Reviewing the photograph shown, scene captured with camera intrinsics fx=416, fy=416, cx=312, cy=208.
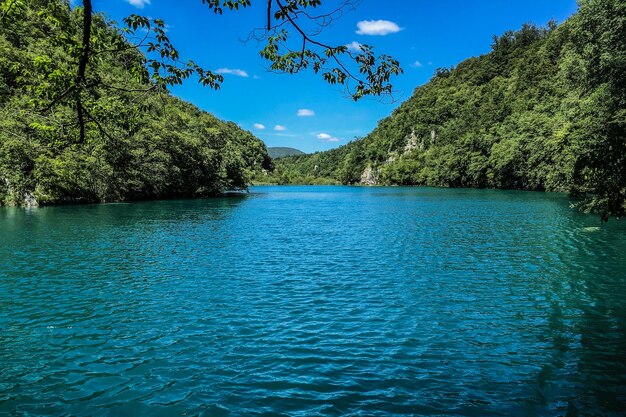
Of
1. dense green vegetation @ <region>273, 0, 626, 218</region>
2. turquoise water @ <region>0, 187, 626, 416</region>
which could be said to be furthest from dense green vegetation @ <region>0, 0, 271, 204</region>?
dense green vegetation @ <region>273, 0, 626, 218</region>

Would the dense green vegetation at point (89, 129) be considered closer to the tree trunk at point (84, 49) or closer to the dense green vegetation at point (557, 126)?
the tree trunk at point (84, 49)

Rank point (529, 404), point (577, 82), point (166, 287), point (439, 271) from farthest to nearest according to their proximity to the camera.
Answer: point (577, 82) → point (439, 271) → point (166, 287) → point (529, 404)

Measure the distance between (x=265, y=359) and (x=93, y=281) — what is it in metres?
12.5

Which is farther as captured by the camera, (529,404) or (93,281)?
(93,281)

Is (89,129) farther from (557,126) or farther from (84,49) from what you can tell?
(557,126)

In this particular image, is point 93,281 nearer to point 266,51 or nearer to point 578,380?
point 266,51

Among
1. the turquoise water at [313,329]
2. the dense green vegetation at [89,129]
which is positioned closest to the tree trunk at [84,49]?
the dense green vegetation at [89,129]

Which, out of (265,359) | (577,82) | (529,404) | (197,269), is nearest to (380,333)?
(265,359)

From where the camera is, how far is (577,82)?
45.1 metres

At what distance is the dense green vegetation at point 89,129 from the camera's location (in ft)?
24.1

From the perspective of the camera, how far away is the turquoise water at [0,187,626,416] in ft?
30.9

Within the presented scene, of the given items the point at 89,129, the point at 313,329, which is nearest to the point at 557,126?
the point at 313,329

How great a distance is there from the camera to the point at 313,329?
13.7m

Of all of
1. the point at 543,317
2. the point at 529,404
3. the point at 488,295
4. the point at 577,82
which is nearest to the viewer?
the point at 529,404
